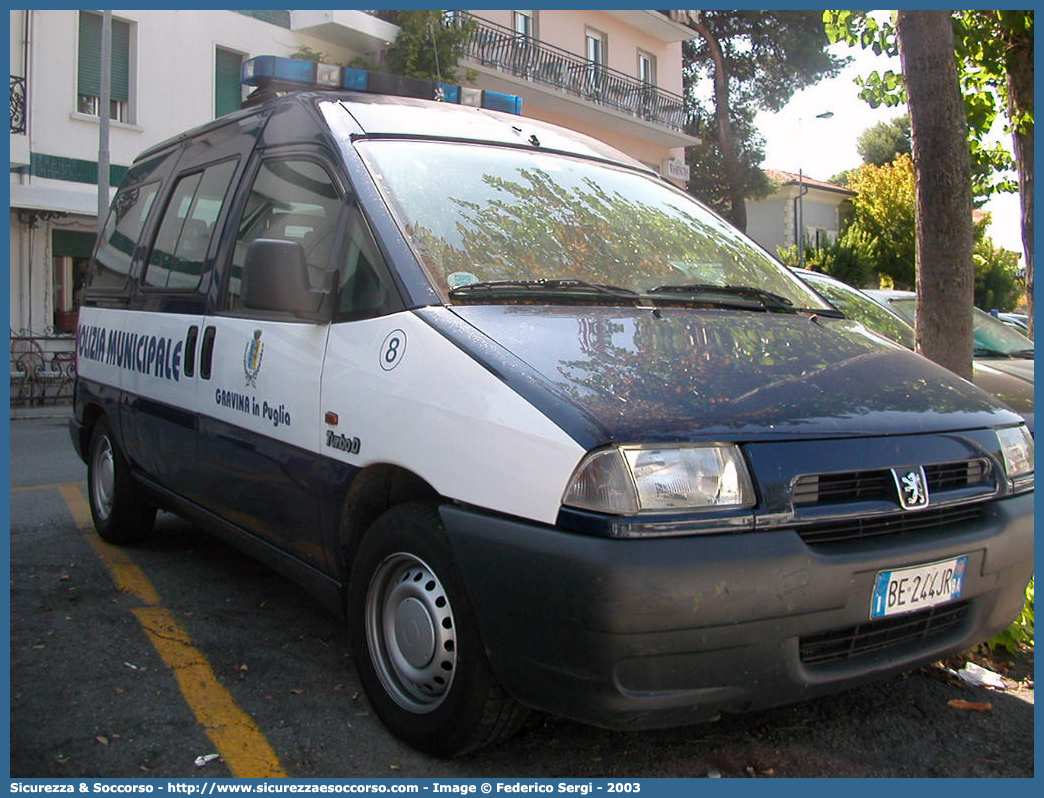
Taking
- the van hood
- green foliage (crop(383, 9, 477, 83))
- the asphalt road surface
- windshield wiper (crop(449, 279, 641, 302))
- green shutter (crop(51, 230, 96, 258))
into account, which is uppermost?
green foliage (crop(383, 9, 477, 83))

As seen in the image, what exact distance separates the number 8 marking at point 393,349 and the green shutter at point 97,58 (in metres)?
15.2

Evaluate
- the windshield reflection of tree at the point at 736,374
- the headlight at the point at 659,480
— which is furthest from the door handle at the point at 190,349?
the headlight at the point at 659,480

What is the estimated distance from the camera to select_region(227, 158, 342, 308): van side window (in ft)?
11.3

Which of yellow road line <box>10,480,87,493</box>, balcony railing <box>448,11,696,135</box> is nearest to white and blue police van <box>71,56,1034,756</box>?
yellow road line <box>10,480,87,493</box>

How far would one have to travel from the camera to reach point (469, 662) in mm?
2641

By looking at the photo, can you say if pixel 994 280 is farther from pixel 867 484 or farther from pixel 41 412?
pixel 867 484

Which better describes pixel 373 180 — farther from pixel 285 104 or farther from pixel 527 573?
pixel 527 573

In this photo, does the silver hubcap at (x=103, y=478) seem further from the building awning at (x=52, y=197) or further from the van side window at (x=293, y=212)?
the building awning at (x=52, y=197)

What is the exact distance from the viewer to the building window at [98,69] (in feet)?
53.5

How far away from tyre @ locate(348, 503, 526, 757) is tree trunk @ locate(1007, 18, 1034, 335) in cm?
585

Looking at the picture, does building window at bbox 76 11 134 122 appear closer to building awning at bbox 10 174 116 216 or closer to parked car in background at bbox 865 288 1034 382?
building awning at bbox 10 174 116 216

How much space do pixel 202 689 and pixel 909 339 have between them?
5.10 metres

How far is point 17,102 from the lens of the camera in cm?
1533
